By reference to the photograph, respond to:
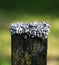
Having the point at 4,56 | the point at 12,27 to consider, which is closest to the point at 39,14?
the point at 4,56

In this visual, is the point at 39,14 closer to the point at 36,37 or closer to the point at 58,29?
the point at 58,29

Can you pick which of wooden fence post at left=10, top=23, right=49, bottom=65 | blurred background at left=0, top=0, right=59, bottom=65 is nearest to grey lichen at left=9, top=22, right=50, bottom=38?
wooden fence post at left=10, top=23, right=49, bottom=65

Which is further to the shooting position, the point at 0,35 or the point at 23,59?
the point at 0,35

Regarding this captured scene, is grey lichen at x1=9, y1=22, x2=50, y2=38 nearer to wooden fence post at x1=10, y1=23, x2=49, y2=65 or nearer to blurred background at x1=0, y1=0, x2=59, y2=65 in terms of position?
wooden fence post at x1=10, y1=23, x2=49, y2=65

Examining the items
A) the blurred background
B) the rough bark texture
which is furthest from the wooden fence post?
the blurred background

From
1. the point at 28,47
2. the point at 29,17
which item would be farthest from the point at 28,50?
the point at 29,17

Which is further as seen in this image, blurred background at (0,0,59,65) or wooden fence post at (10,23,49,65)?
blurred background at (0,0,59,65)

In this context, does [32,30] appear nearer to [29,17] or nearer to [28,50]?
[28,50]

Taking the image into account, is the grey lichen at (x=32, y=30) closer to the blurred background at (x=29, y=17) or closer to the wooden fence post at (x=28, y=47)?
the wooden fence post at (x=28, y=47)

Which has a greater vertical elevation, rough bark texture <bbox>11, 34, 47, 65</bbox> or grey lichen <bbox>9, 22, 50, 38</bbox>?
grey lichen <bbox>9, 22, 50, 38</bbox>
